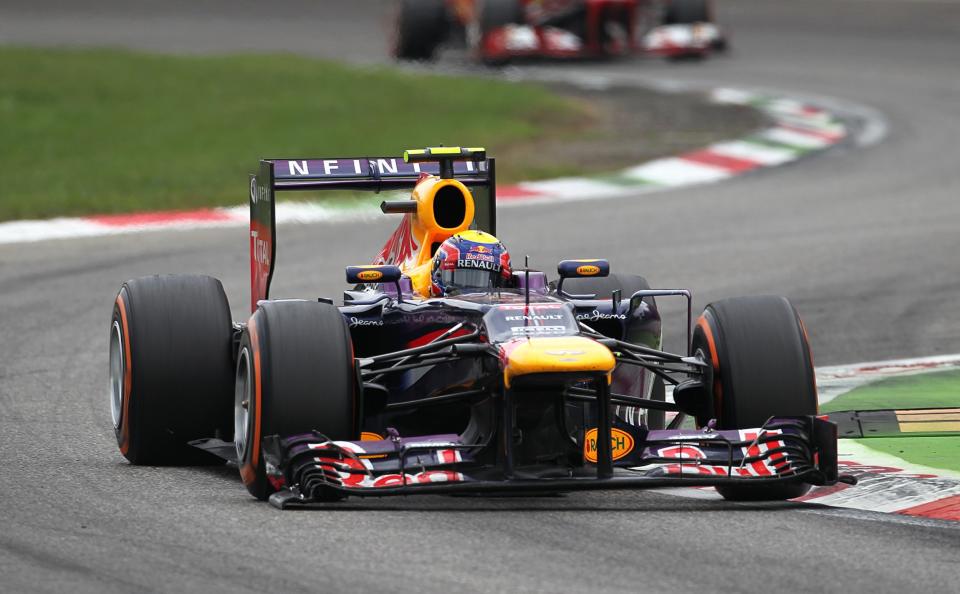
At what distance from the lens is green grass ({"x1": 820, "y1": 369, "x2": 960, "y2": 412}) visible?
10234mm

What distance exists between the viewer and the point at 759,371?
26.9ft

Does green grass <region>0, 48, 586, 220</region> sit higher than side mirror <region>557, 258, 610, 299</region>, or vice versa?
green grass <region>0, 48, 586, 220</region>

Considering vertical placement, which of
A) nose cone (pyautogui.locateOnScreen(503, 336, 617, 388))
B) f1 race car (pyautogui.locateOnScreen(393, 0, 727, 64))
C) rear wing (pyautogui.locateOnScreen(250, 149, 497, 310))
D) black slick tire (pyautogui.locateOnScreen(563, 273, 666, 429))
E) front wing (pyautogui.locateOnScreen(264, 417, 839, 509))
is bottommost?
front wing (pyautogui.locateOnScreen(264, 417, 839, 509))

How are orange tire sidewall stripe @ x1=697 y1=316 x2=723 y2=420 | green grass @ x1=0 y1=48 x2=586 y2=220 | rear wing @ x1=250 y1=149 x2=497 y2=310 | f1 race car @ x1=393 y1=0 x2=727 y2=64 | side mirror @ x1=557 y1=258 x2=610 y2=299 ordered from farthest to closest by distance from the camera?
f1 race car @ x1=393 y1=0 x2=727 y2=64, green grass @ x1=0 y1=48 x2=586 y2=220, rear wing @ x1=250 y1=149 x2=497 y2=310, side mirror @ x1=557 y1=258 x2=610 y2=299, orange tire sidewall stripe @ x1=697 y1=316 x2=723 y2=420

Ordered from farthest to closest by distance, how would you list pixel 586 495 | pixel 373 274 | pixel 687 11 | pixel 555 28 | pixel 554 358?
pixel 687 11 → pixel 555 28 → pixel 373 274 → pixel 586 495 → pixel 554 358

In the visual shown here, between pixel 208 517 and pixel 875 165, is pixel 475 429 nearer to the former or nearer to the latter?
pixel 208 517

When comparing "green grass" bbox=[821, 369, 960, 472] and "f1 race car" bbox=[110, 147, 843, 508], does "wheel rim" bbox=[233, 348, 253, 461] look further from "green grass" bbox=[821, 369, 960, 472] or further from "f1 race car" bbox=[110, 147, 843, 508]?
"green grass" bbox=[821, 369, 960, 472]

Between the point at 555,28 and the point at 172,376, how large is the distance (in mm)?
20468

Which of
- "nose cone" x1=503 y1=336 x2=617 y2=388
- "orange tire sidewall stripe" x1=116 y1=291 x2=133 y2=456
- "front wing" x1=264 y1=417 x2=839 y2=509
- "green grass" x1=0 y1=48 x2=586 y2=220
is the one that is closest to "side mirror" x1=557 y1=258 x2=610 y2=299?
"front wing" x1=264 y1=417 x2=839 y2=509

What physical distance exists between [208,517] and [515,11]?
21163 millimetres

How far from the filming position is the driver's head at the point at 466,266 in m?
8.95

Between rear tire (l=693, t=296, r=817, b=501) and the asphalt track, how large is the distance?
47 cm

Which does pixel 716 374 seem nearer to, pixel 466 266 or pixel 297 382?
pixel 466 266

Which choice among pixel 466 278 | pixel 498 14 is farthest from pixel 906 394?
pixel 498 14
